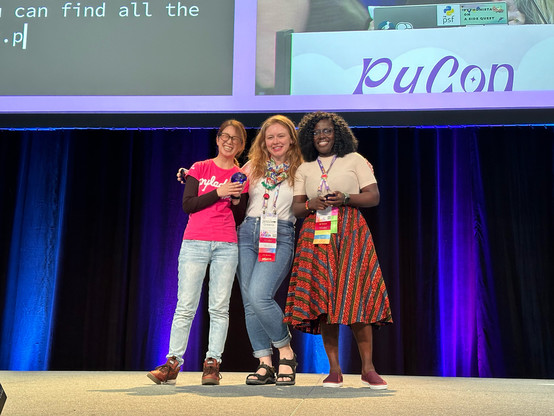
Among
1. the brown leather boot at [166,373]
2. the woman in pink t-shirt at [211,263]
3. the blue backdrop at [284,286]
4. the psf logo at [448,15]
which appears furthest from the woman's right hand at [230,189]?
the psf logo at [448,15]

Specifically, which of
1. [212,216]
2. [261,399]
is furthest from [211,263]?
[261,399]

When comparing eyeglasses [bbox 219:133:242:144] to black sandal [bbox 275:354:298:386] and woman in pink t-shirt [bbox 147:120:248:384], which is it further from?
black sandal [bbox 275:354:298:386]

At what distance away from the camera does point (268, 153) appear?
2.65 metres

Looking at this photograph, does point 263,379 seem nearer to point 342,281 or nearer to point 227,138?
point 342,281

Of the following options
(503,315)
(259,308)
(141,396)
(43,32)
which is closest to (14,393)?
(141,396)

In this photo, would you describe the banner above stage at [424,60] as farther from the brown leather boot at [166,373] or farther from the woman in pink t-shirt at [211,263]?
the brown leather boot at [166,373]

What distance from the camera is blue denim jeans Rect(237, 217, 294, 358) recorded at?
8.07 feet

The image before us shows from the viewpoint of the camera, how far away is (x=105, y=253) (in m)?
3.98

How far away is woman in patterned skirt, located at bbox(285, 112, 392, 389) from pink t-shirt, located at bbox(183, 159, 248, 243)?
0.96 feet

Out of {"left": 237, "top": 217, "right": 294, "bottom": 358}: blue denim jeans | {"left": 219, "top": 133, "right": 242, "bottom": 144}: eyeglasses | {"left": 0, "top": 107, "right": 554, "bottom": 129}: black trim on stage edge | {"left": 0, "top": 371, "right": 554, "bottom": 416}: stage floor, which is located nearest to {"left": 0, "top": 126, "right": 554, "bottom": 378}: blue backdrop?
{"left": 0, "top": 107, "right": 554, "bottom": 129}: black trim on stage edge

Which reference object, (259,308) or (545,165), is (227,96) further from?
(545,165)

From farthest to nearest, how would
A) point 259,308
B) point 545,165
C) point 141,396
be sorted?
point 545,165, point 259,308, point 141,396

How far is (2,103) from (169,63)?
3.25 ft

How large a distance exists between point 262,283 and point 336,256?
321mm
